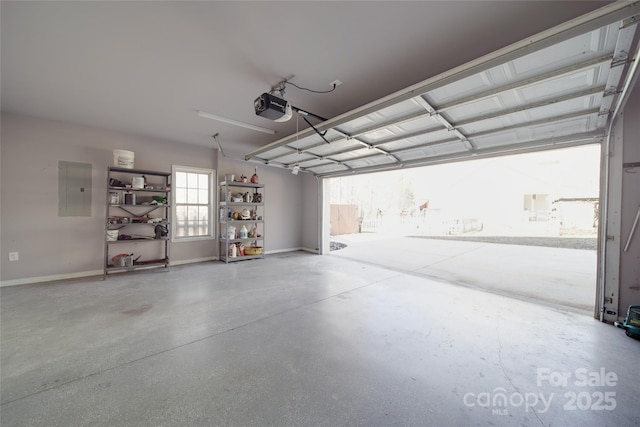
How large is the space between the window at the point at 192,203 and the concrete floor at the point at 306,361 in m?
2.30

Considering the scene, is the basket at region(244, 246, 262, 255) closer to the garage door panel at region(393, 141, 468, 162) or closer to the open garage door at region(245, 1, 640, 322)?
the open garage door at region(245, 1, 640, 322)

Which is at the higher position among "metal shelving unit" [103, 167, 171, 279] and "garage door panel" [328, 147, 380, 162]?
"garage door panel" [328, 147, 380, 162]

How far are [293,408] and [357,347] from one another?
845mm

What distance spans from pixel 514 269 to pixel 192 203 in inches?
302

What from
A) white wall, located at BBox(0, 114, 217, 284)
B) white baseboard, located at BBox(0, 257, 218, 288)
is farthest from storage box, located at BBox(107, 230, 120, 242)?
white baseboard, located at BBox(0, 257, 218, 288)

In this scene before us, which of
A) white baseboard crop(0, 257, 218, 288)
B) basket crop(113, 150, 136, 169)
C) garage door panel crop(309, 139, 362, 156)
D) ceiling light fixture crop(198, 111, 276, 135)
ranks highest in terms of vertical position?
ceiling light fixture crop(198, 111, 276, 135)

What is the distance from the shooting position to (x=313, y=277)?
4.42 meters

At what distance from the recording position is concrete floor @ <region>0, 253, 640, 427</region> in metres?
1.44

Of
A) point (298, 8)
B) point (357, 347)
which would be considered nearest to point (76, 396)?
point (357, 347)

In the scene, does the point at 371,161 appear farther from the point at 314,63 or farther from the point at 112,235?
the point at 112,235

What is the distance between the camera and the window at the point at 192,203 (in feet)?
17.8

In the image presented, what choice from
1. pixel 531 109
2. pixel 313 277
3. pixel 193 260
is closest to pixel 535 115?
pixel 531 109

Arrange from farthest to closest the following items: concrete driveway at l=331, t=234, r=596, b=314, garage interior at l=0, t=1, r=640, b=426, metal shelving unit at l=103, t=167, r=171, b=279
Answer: metal shelving unit at l=103, t=167, r=171, b=279, concrete driveway at l=331, t=234, r=596, b=314, garage interior at l=0, t=1, r=640, b=426

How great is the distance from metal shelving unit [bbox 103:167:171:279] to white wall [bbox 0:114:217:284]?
10.9 inches
